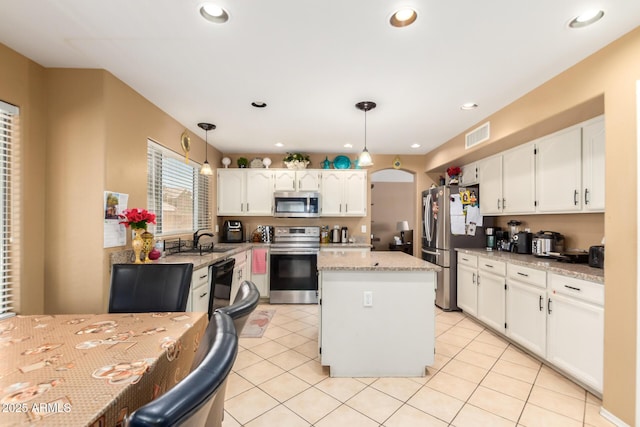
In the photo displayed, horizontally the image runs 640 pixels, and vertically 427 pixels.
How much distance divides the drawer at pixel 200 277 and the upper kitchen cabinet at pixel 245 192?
2.04 m

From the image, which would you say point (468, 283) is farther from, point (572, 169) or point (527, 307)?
point (572, 169)

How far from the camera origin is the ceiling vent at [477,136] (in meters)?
3.18

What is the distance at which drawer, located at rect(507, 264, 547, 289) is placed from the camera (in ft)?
8.29

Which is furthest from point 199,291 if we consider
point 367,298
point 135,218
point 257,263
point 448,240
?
point 448,240

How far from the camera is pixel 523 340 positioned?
8.98 feet

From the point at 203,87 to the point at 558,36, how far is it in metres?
2.61

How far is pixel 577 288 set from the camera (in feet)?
7.15

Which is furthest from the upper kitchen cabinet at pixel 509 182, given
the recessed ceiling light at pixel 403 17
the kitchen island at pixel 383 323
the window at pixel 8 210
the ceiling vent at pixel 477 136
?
the window at pixel 8 210

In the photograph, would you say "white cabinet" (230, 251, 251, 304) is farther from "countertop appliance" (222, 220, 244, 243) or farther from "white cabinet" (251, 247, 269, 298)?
"countertop appliance" (222, 220, 244, 243)

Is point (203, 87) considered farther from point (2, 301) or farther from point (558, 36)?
point (558, 36)

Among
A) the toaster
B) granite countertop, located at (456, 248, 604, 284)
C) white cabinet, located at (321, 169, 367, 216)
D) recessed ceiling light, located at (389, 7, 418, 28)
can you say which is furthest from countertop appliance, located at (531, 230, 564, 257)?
recessed ceiling light, located at (389, 7, 418, 28)

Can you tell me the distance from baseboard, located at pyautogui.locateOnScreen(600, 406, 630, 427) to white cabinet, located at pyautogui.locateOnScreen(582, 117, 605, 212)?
1441mm

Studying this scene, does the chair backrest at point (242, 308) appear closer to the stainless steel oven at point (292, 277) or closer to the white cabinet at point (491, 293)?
the white cabinet at point (491, 293)

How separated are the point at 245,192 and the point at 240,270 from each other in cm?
139
